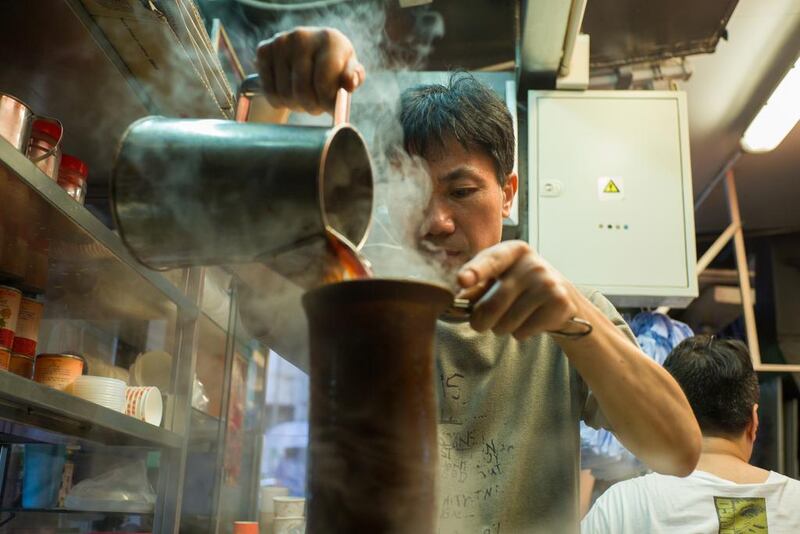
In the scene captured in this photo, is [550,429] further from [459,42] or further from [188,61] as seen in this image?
[459,42]

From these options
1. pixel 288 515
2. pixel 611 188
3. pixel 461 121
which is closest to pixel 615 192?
pixel 611 188

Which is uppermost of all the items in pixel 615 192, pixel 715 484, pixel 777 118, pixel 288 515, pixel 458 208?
pixel 777 118

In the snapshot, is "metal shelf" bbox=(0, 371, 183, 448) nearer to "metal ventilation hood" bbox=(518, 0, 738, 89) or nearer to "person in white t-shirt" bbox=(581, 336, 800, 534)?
"person in white t-shirt" bbox=(581, 336, 800, 534)

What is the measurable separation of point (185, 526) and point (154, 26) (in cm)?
201

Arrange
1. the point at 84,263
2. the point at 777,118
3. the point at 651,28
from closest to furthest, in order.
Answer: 1. the point at 84,263
2. the point at 651,28
3. the point at 777,118

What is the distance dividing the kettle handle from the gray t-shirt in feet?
2.15

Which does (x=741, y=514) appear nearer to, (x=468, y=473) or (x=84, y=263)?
(x=468, y=473)

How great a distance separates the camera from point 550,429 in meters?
1.46

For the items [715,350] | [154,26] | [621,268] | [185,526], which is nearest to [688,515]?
[715,350]

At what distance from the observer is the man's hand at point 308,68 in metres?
1.00

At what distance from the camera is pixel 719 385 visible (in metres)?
2.43

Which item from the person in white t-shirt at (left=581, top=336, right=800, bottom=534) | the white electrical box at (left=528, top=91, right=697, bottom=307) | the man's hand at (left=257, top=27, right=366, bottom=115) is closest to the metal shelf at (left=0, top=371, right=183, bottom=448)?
the man's hand at (left=257, top=27, right=366, bottom=115)

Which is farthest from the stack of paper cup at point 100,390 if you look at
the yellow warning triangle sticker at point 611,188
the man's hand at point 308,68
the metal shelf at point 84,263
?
the yellow warning triangle sticker at point 611,188

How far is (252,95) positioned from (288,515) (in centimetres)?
178
